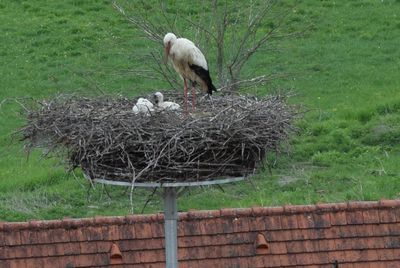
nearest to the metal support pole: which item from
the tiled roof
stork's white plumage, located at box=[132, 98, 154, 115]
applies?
stork's white plumage, located at box=[132, 98, 154, 115]

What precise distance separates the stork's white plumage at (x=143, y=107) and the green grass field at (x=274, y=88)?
314 centimetres

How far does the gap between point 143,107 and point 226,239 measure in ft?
13.1

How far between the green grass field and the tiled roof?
1.03 metres

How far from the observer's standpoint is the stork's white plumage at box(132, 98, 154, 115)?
8.73 metres

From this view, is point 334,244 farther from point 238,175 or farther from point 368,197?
point 238,175

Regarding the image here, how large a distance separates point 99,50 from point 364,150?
25.7 feet

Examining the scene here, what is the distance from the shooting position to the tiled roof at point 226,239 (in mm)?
12500

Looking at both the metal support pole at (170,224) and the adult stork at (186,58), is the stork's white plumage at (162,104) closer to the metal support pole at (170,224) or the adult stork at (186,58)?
the adult stork at (186,58)

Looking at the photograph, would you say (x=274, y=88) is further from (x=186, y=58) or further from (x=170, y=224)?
(x=170, y=224)

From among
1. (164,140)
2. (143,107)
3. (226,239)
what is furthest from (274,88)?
(164,140)

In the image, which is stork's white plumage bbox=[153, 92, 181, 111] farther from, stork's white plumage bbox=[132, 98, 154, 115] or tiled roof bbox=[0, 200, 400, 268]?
tiled roof bbox=[0, 200, 400, 268]

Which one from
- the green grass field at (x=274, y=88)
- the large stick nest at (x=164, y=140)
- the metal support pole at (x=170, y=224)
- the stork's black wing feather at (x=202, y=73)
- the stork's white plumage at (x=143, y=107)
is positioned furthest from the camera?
the green grass field at (x=274, y=88)

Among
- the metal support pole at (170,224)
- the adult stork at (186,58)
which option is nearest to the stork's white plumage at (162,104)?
the adult stork at (186,58)

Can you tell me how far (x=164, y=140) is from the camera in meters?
8.28
